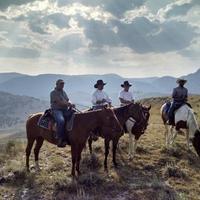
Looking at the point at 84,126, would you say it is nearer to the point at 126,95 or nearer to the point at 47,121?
the point at 47,121

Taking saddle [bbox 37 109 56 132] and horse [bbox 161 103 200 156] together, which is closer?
saddle [bbox 37 109 56 132]

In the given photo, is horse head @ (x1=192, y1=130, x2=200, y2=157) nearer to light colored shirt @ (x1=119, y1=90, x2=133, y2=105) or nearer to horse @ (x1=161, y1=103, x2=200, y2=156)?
horse @ (x1=161, y1=103, x2=200, y2=156)

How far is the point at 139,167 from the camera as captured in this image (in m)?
14.5

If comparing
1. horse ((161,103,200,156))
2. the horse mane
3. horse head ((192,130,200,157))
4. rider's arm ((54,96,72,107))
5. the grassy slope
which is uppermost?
rider's arm ((54,96,72,107))

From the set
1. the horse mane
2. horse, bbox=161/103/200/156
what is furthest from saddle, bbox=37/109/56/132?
horse, bbox=161/103/200/156

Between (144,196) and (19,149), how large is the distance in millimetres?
9697

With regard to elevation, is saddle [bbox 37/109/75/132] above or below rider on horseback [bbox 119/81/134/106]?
below

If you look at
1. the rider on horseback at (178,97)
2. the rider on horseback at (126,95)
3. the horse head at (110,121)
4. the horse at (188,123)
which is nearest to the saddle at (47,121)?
the horse head at (110,121)

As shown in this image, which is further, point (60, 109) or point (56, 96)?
point (60, 109)

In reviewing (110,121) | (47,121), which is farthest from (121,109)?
(47,121)

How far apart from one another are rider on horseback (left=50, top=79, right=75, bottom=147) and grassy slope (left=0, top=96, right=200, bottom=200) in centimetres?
146

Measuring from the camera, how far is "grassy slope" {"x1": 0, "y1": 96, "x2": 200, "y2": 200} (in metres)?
11.3

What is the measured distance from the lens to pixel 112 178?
12.8 metres

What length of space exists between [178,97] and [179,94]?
0.17 meters
